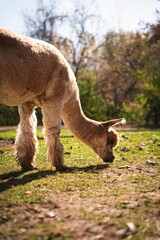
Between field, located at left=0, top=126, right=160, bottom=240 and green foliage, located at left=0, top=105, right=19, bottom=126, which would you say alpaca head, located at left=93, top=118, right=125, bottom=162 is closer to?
field, located at left=0, top=126, right=160, bottom=240

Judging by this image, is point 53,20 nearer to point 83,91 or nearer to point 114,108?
point 83,91

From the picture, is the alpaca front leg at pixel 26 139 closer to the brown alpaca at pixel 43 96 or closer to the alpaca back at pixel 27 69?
the brown alpaca at pixel 43 96

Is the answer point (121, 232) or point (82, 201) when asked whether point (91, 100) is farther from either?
point (121, 232)

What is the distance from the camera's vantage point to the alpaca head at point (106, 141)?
816cm

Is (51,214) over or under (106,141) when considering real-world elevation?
under

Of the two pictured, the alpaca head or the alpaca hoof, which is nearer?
the alpaca hoof

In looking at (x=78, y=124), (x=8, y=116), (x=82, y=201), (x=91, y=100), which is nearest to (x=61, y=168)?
(x=78, y=124)

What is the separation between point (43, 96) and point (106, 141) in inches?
79.8

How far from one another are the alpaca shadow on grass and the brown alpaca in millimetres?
291

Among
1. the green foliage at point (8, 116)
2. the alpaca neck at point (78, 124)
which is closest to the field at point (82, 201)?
the alpaca neck at point (78, 124)

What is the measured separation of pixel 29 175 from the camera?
22.3 feet

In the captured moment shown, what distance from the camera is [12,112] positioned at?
2541 centimetres

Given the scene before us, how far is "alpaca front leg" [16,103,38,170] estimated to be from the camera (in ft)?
24.8

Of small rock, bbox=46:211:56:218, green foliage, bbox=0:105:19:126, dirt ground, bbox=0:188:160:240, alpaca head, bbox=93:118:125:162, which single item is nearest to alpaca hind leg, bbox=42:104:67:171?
alpaca head, bbox=93:118:125:162
